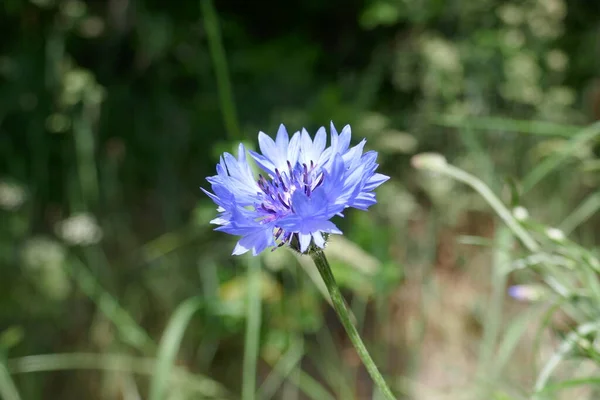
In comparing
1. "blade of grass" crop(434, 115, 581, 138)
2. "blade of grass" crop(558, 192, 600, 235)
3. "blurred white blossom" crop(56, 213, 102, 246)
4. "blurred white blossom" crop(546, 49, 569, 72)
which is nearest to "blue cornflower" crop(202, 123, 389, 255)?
"blade of grass" crop(434, 115, 581, 138)

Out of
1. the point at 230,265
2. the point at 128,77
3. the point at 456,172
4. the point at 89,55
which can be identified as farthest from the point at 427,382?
the point at 89,55

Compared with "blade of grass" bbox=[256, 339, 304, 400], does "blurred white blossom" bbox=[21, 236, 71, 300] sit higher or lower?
higher

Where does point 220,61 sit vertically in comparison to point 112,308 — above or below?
above

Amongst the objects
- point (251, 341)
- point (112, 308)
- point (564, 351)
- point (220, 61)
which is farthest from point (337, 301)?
point (112, 308)

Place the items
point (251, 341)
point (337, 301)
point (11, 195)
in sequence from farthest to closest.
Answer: point (11, 195)
point (251, 341)
point (337, 301)

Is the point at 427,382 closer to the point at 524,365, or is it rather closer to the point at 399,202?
the point at 524,365

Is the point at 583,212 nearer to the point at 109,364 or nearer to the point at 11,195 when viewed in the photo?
the point at 109,364

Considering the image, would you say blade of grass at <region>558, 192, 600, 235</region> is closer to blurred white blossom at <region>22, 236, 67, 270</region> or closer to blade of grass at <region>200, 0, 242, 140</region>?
blade of grass at <region>200, 0, 242, 140</region>
